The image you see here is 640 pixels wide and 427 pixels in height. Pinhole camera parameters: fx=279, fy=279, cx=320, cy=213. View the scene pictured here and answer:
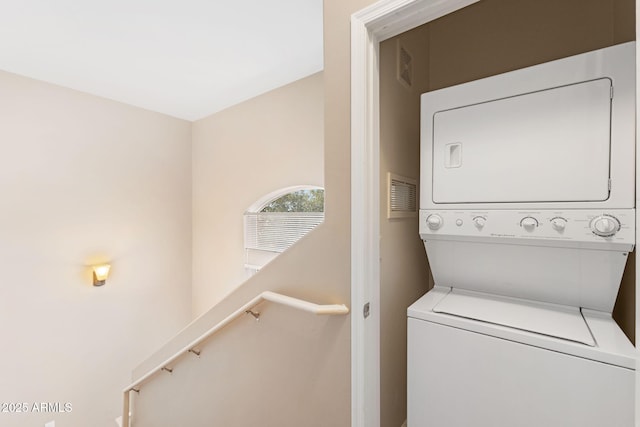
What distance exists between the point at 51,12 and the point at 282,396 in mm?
2611

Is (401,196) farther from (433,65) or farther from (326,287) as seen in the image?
(433,65)

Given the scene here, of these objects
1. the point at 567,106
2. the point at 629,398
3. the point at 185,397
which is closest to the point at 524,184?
the point at 567,106

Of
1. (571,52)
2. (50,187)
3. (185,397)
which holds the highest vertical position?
(571,52)

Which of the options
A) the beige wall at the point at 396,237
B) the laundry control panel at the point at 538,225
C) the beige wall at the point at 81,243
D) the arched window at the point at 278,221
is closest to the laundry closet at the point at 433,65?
the beige wall at the point at 396,237

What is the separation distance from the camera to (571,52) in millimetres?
1343

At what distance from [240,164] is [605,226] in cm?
300

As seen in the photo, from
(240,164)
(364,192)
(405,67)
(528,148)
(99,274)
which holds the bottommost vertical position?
(99,274)

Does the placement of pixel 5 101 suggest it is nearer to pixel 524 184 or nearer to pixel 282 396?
pixel 282 396

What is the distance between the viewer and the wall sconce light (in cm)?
287

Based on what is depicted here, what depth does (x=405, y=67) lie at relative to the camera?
1448 millimetres

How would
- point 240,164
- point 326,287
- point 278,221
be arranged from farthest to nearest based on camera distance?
point 240,164 → point 278,221 → point 326,287

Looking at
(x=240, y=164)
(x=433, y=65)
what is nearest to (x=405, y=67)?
(x=433, y=65)

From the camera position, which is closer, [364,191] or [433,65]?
[364,191]

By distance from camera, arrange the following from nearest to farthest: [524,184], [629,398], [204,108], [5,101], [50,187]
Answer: [629,398] → [524,184] → [5,101] → [50,187] → [204,108]
